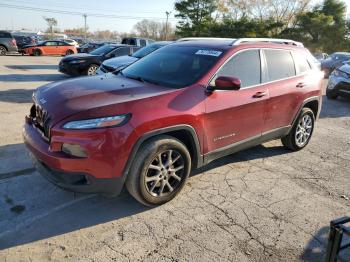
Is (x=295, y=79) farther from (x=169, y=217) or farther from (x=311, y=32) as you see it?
(x=311, y=32)

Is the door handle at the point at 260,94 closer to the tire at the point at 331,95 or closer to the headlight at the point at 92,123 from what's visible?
the headlight at the point at 92,123

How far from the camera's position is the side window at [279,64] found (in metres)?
4.77

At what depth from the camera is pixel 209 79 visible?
390 cm

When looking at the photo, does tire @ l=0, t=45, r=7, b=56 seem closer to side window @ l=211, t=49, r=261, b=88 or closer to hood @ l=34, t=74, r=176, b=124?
hood @ l=34, t=74, r=176, b=124

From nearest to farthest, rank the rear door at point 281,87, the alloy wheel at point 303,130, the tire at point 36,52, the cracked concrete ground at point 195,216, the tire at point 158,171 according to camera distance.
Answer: the cracked concrete ground at point 195,216
the tire at point 158,171
the rear door at point 281,87
the alloy wheel at point 303,130
the tire at point 36,52

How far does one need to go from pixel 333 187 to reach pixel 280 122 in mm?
1151

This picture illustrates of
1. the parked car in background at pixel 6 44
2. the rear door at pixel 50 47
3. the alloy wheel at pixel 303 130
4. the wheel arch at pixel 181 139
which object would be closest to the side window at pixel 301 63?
the alloy wheel at pixel 303 130

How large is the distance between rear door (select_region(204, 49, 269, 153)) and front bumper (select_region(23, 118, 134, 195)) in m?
1.20

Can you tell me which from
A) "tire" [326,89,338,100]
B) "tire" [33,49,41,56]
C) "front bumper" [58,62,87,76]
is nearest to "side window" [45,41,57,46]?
"tire" [33,49,41,56]

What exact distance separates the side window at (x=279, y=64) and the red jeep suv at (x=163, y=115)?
0.04 ft

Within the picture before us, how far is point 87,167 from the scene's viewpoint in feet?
10.2

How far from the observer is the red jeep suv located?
315 cm

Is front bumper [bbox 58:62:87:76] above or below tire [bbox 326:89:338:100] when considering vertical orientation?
above

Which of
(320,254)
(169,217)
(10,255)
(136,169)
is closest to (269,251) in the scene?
(320,254)
